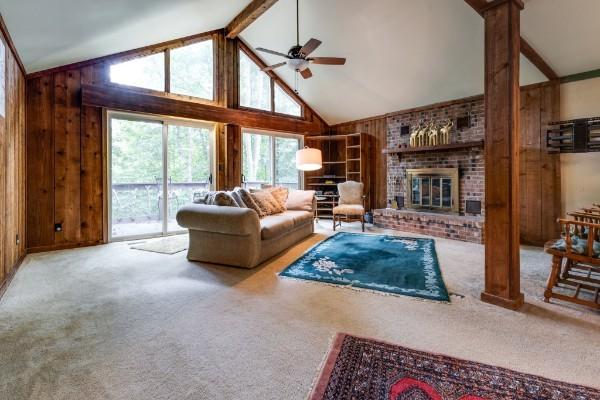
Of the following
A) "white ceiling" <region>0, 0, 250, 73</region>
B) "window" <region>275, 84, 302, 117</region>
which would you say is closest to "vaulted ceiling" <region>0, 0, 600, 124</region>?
"white ceiling" <region>0, 0, 250, 73</region>

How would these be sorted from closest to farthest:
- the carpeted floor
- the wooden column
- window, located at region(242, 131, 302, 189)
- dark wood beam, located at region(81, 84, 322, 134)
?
1. the carpeted floor
2. the wooden column
3. dark wood beam, located at region(81, 84, 322, 134)
4. window, located at region(242, 131, 302, 189)

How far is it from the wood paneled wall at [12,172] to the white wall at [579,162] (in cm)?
652

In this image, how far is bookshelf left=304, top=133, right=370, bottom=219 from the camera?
22.3ft

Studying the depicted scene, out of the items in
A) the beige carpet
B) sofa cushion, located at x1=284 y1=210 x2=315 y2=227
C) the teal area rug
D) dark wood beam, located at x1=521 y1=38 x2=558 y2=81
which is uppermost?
dark wood beam, located at x1=521 y1=38 x2=558 y2=81

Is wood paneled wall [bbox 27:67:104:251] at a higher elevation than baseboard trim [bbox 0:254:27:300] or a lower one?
higher

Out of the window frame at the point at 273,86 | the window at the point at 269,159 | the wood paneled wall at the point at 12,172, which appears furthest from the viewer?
the window at the point at 269,159

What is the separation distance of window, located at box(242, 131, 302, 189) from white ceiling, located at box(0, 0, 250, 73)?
7.57 feet

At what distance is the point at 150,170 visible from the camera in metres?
4.97

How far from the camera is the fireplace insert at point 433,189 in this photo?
5.24m

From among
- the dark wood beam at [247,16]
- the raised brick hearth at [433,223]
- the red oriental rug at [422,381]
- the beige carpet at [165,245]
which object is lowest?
the red oriental rug at [422,381]

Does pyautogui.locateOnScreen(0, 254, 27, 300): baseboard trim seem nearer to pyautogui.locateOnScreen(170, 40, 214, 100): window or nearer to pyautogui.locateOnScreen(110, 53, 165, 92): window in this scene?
pyautogui.locateOnScreen(110, 53, 165, 92): window

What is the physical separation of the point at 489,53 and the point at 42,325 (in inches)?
151

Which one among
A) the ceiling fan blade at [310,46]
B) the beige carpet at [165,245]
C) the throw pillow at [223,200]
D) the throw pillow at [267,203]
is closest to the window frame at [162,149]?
the beige carpet at [165,245]

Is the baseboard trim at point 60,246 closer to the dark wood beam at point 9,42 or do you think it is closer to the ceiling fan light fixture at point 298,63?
the dark wood beam at point 9,42
